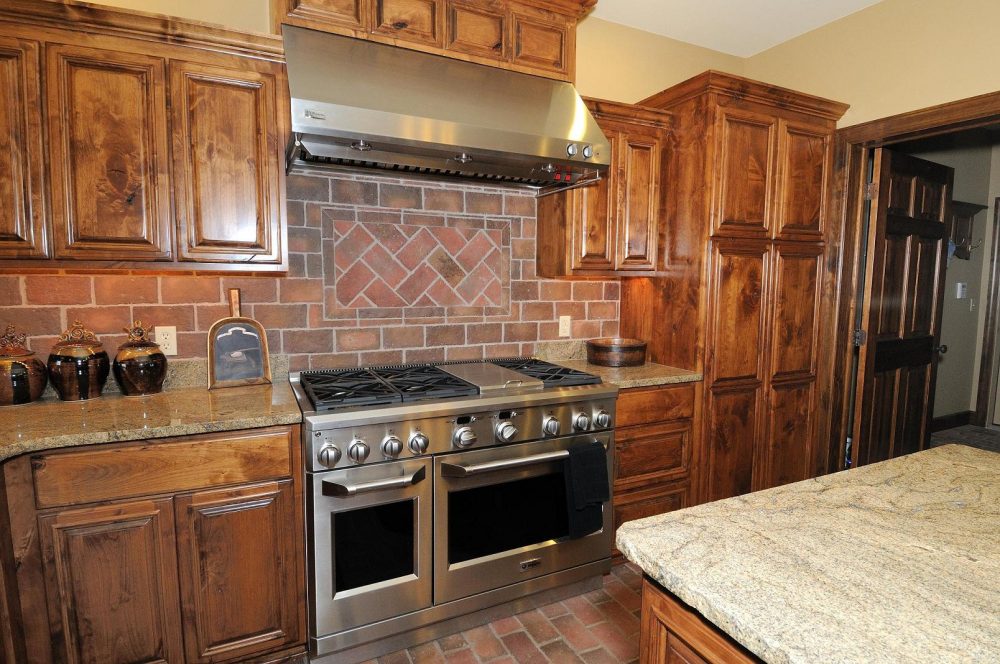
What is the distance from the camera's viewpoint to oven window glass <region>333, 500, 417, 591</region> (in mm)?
1926

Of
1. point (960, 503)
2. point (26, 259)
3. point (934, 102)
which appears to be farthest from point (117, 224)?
point (934, 102)

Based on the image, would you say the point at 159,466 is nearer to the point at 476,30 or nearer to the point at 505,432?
the point at 505,432

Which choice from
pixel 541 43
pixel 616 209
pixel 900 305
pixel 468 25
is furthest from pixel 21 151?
pixel 900 305

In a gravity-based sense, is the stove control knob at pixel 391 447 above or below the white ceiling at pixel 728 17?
below

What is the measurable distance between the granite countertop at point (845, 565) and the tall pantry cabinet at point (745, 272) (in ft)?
4.89

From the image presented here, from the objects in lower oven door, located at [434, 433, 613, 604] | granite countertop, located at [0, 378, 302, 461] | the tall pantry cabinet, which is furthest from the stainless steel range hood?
lower oven door, located at [434, 433, 613, 604]

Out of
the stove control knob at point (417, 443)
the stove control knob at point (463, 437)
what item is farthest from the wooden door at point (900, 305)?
the stove control knob at point (417, 443)

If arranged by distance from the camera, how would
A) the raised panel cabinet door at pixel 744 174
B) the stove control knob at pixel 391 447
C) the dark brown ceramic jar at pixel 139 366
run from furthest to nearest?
the raised panel cabinet door at pixel 744 174 → the dark brown ceramic jar at pixel 139 366 → the stove control knob at pixel 391 447

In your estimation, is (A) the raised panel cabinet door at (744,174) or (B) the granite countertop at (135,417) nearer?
(B) the granite countertop at (135,417)

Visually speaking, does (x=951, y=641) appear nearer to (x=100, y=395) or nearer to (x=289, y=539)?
(x=289, y=539)

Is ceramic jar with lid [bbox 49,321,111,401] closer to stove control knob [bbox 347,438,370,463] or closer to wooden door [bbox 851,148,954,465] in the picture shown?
stove control knob [bbox 347,438,370,463]

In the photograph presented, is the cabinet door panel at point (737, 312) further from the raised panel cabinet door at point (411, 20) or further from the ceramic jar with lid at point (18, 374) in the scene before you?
the ceramic jar with lid at point (18, 374)

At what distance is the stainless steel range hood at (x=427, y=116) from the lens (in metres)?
1.84

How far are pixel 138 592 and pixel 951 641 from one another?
2.12 m
